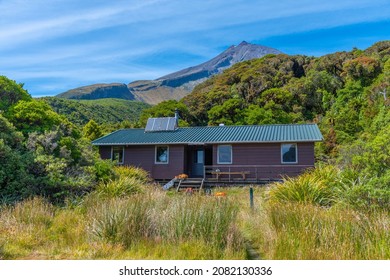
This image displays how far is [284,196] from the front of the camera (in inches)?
376

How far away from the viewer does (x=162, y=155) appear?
22234 mm

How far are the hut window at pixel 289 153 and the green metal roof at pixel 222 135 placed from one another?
0.61m

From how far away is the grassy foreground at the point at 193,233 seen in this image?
539cm

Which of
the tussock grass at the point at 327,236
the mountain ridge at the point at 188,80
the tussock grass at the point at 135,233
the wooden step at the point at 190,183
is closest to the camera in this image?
the tussock grass at the point at 327,236

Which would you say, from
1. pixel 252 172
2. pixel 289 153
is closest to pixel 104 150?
pixel 252 172

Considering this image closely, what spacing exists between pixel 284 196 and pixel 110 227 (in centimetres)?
522

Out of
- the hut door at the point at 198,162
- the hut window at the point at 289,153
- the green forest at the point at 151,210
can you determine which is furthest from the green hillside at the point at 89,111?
the green forest at the point at 151,210

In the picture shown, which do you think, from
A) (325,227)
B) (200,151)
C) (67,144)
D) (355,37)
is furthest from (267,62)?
(325,227)

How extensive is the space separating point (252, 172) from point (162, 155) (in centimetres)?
613

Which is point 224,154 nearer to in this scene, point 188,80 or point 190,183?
point 190,183

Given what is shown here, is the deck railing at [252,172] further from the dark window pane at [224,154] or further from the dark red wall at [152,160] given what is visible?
the dark red wall at [152,160]

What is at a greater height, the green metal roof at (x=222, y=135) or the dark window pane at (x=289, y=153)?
the green metal roof at (x=222, y=135)

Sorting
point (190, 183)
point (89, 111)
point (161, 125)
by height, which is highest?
point (89, 111)
